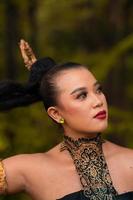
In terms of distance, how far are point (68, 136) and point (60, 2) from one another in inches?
107

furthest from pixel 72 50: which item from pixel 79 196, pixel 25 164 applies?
pixel 79 196

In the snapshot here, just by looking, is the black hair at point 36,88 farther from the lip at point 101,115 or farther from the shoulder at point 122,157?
the shoulder at point 122,157

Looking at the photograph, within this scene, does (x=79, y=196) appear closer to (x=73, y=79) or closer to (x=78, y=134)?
(x=78, y=134)

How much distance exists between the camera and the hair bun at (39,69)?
3326 mm

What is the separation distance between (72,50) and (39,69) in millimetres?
3831

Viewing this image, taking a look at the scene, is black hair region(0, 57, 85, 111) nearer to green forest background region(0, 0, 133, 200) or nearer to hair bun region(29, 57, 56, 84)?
hair bun region(29, 57, 56, 84)

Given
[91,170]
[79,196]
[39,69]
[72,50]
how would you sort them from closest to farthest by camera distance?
[79,196] < [91,170] < [39,69] < [72,50]

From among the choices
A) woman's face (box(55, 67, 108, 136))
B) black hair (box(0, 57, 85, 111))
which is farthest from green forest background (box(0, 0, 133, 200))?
woman's face (box(55, 67, 108, 136))

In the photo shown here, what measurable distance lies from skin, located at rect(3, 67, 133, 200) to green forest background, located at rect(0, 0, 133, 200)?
40.2 inches

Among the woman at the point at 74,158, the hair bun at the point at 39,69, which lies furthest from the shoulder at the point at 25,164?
the hair bun at the point at 39,69

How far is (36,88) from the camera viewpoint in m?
3.36

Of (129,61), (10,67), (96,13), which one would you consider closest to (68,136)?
(10,67)

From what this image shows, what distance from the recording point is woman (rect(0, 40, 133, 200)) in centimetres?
311

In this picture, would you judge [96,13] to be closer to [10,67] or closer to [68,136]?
[10,67]
